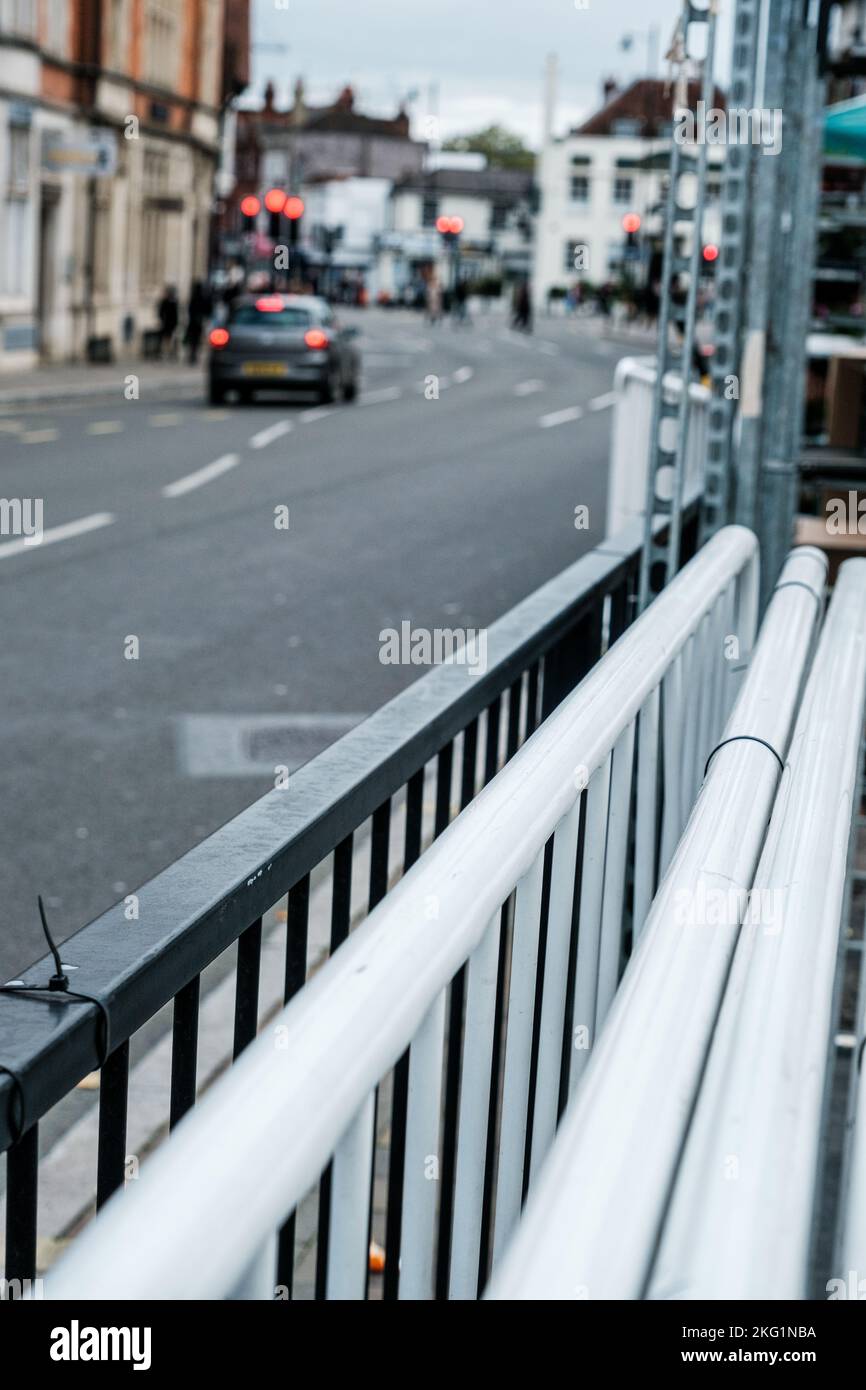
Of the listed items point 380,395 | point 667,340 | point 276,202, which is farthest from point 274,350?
point 667,340

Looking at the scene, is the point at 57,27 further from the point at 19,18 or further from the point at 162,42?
the point at 162,42

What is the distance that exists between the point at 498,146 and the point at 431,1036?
192 metres

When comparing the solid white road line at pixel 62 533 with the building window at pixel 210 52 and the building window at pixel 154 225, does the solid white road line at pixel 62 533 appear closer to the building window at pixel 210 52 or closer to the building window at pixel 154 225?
the building window at pixel 154 225

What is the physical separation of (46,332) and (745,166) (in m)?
32.1

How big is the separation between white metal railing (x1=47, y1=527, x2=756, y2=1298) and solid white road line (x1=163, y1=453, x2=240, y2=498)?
1418 cm

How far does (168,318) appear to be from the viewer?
4084 centimetres

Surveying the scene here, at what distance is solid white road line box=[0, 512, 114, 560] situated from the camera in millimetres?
13312

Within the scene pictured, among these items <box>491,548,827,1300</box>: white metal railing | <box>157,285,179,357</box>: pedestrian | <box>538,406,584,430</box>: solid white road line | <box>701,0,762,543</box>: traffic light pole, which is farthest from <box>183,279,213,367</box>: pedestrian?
<box>491,548,827,1300</box>: white metal railing

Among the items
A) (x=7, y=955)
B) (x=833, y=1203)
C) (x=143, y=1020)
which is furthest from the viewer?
(x=7, y=955)

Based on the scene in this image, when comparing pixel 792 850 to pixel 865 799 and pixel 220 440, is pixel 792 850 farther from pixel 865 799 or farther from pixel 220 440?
pixel 220 440

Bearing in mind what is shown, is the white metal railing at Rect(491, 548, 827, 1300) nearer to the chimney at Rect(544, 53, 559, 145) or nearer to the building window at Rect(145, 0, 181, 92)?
the building window at Rect(145, 0, 181, 92)

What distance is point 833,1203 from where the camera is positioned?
14.3 feet
